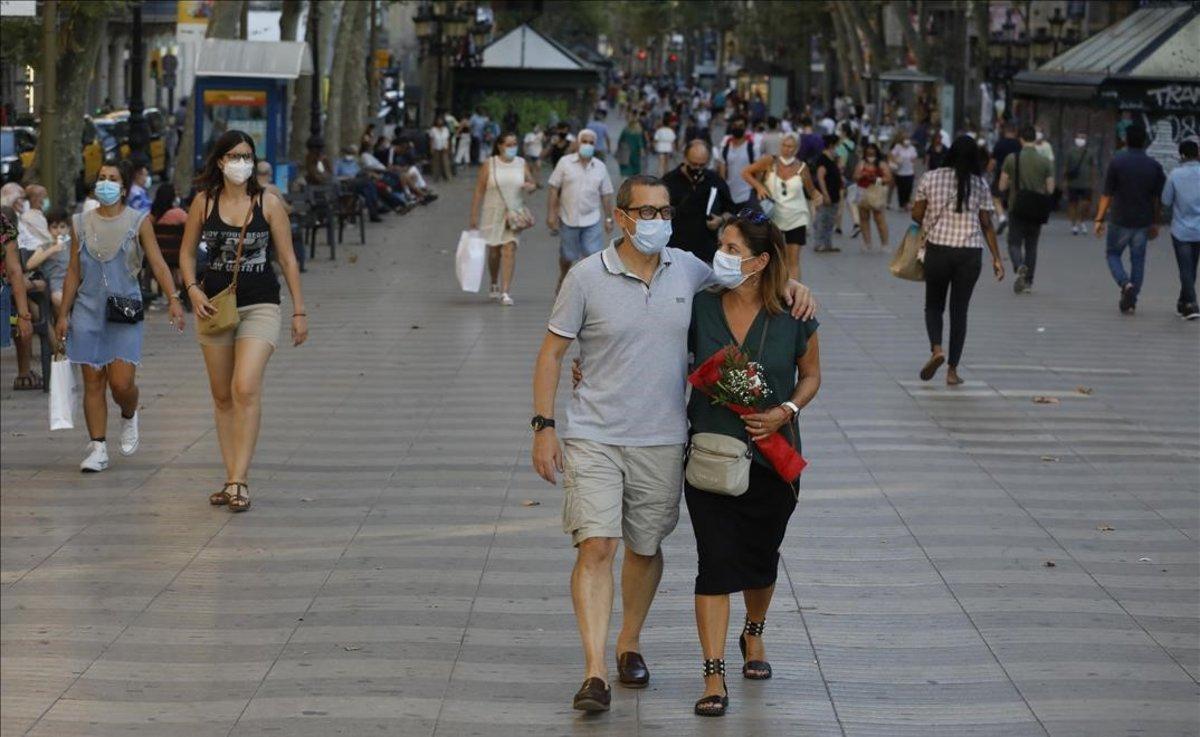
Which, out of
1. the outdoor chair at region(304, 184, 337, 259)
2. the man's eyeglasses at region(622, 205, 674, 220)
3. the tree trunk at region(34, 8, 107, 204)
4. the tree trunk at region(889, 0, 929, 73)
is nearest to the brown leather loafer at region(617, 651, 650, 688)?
the man's eyeglasses at region(622, 205, 674, 220)

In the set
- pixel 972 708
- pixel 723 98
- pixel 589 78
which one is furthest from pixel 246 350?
Result: pixel 723 98

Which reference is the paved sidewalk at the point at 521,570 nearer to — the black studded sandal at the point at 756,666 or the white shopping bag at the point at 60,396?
the black studded sandal at the point at 756,666

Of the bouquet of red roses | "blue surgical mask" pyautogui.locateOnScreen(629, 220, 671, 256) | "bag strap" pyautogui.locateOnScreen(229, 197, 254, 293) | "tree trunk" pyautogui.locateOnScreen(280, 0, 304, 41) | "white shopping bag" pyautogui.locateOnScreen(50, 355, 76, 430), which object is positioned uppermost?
"tree trunk" pyautogui.locateOnScreen(280, 0, 304, 41)

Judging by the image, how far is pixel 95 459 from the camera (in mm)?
10422

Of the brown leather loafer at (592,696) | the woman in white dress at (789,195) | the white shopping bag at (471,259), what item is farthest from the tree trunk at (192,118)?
the brown leather loafer at (592,696)

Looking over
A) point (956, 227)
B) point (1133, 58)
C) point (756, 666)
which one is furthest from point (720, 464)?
point (1133, 58)

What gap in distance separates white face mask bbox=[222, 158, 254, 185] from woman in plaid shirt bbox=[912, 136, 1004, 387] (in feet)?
17.8

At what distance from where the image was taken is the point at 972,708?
21.2ft

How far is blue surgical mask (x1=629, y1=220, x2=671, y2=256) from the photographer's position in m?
6.36

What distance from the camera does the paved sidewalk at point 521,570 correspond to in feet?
21.1

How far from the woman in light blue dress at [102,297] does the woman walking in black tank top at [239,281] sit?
2.52ft

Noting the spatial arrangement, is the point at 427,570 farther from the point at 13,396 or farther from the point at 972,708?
the point at 13,396

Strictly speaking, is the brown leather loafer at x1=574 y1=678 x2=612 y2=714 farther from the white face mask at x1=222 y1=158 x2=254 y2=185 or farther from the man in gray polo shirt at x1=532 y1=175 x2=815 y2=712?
the white face mask at x1=222 y1=158 x2=254 y2=185

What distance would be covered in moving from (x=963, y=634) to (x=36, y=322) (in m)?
8.07
